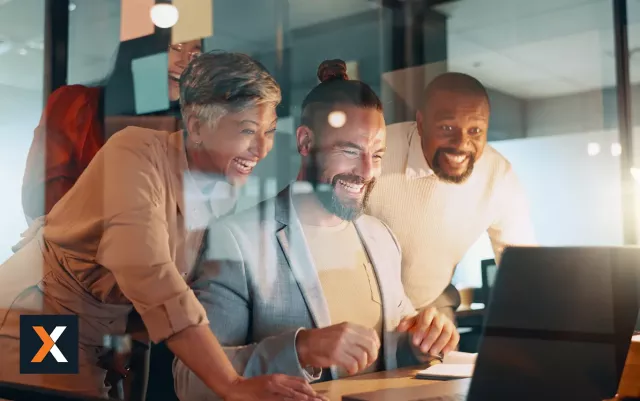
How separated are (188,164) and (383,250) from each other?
0.72 metres

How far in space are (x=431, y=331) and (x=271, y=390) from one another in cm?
63

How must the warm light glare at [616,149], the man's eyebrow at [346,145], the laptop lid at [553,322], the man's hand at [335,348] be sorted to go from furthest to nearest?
the warm light glare at [616,149], the man's eyebrow at [346,145], the man's hand at [335,348], the laptop lid at [553,322]

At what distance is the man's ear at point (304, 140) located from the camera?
2.17 m

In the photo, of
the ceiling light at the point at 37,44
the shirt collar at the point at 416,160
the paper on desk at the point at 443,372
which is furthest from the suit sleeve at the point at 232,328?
the ceiling light at the point at 37,44

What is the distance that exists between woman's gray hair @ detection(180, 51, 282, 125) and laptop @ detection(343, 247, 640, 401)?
0.99m

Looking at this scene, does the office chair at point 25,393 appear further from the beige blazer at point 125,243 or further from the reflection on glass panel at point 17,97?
the reflection on glass panel at point 17,97

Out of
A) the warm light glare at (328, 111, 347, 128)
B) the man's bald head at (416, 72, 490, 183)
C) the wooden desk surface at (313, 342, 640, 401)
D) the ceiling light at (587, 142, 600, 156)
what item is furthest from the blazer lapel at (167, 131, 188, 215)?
the ceiling light at (587, 142, 600, 156)

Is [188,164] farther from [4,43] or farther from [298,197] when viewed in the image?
[4,43]

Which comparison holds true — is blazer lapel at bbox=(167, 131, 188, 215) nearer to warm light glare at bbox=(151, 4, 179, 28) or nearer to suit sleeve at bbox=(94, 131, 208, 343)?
suit sleeve at bbox=(94, 131, 208, 343)

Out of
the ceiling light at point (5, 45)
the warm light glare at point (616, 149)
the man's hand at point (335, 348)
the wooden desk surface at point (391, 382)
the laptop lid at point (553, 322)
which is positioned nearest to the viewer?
the laptop lid at point (553, 322)

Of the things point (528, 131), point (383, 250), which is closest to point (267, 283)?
point (383, 250)

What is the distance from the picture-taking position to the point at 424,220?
2.42 meters

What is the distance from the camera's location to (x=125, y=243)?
2.08 metres

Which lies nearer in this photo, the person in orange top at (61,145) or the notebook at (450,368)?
the notebook at (450,368)
